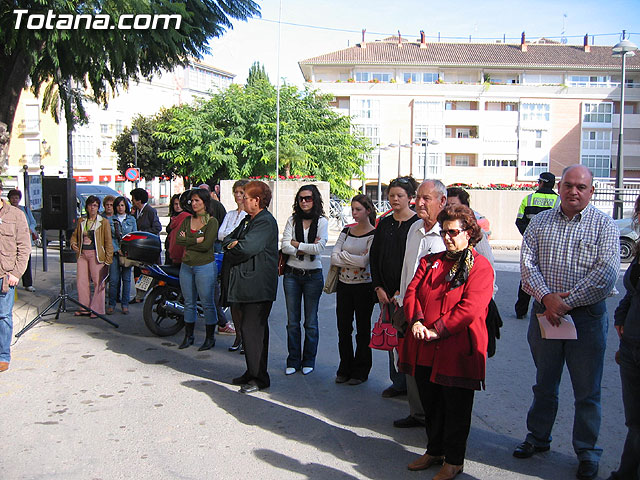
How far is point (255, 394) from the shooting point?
5699mm

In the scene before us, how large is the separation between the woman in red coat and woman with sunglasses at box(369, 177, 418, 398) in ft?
3.72

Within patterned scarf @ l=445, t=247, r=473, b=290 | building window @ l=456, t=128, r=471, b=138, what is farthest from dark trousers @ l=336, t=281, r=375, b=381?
building window @ l=456, t=128, r=471, b=138

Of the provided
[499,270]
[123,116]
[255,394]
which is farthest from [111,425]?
[123,116]

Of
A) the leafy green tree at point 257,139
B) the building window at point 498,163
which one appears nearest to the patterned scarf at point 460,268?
the leafy green tree at point 257,139

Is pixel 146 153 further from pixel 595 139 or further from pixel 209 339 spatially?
pixel 595 139

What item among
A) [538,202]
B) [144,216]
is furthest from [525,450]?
[144,216]

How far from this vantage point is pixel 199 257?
7031 millimetres

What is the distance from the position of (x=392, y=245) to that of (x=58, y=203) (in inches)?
228

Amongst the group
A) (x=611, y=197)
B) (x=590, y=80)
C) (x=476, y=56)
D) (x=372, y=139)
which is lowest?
(x=611, y=197)

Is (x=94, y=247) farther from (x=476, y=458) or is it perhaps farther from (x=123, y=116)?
(x=123, y=116)

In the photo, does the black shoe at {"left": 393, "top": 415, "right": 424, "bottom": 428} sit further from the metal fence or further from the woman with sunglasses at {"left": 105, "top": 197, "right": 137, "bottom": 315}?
the metal fence

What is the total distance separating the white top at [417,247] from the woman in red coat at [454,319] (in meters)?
0.62

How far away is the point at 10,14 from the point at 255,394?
5.10 m

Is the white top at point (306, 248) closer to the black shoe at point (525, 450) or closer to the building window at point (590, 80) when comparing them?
the black shoe at point (525, 450)
